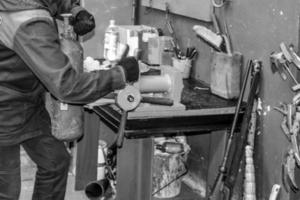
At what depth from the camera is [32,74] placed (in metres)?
2.35

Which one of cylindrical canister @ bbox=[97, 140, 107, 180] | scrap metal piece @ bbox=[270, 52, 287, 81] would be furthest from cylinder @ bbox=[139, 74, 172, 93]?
cylindrical canister @ bbox=[97, 140, 107, 180]

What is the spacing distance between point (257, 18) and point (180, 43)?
2.86 feet

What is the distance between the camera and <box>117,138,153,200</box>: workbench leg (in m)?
2.53

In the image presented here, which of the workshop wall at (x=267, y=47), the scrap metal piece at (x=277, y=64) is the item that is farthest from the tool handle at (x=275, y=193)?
the scrap metal piece at (x=277, y=64)

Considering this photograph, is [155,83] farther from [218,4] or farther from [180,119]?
[218,4]

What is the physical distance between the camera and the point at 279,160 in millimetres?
2430

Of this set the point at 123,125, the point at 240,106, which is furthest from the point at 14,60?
the point at 240,106

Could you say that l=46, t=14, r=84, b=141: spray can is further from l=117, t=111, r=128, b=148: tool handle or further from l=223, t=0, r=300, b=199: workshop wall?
l=223, t=0, r=300, b=199: workshop wall

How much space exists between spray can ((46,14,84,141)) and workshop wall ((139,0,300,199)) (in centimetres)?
76

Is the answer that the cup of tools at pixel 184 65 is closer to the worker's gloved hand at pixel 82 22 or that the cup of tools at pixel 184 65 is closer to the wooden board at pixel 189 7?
the wooden board at pixel 189 7

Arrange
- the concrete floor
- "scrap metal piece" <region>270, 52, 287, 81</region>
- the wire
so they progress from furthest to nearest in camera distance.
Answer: the concrete floor, the wire, "scrap metal piece" <region>270, 52, 287, 81</region>

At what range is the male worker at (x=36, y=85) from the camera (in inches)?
84.0

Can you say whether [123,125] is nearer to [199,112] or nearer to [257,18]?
[199,112]

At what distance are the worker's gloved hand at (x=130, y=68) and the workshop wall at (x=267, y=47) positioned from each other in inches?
22.5
